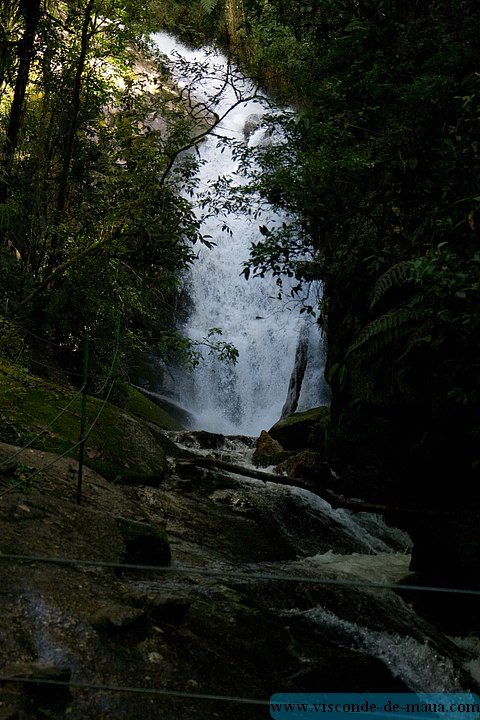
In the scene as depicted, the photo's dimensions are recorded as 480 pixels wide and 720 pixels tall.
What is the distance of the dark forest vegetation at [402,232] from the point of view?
318 cm

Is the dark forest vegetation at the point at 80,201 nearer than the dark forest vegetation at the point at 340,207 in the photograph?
No

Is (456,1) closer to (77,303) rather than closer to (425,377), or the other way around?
(425,377)

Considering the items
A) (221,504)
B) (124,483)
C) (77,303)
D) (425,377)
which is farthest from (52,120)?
(425,377)

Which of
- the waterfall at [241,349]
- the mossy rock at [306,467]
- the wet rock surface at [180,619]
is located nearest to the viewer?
the wet rock surface at [180,619]

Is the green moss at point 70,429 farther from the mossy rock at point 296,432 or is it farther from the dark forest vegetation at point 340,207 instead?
the mossy rock at point 296,432

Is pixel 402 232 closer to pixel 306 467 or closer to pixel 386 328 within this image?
pixel 386 328

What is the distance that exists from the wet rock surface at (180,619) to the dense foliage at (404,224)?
1207 millimetres

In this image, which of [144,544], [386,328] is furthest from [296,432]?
[386,328]

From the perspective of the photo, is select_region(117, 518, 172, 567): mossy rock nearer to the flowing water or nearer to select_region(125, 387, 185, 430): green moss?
the flowing water

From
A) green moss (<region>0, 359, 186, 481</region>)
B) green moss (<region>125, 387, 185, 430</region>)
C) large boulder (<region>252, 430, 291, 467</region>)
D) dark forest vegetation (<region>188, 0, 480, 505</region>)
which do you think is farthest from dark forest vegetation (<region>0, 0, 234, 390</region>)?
green moss (<region>125, 387, 185, 430</region>)

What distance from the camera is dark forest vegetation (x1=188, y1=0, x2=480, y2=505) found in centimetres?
318

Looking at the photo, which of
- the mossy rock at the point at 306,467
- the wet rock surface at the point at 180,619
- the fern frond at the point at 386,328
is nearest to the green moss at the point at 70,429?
the wet rock surface at the point at 180,619
